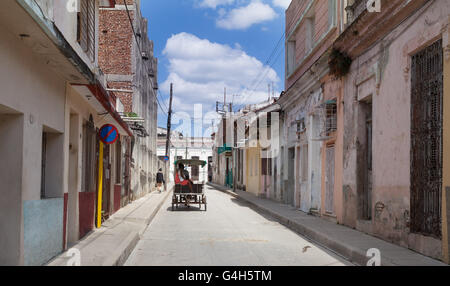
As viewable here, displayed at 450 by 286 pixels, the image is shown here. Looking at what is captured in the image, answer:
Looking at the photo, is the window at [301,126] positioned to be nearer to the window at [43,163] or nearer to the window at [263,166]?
the window at [263,166]

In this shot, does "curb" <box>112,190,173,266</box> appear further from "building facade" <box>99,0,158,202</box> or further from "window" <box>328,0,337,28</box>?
"building facade" <box>99,0,158,202</box>

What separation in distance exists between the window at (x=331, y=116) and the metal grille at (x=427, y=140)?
16.7 ft

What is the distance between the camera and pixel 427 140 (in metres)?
8.47

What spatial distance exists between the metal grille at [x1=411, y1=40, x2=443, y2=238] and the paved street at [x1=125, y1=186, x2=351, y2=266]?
65.1 inches

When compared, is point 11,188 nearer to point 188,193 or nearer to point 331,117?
point 331,117

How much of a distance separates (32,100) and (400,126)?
6.59 metres

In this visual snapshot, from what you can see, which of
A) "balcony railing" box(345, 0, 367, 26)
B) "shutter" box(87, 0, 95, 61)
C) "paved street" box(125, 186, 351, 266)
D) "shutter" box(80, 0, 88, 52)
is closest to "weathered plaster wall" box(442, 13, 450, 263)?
"paved street" box(125, 186, 351, 266)

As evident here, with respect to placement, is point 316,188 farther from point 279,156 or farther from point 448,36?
point 448,36

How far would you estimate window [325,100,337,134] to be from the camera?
14102mm

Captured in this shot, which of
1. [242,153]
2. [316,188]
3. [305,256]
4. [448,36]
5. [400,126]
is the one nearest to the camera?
[448,36]

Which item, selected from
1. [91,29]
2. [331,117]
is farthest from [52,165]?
[331,117]

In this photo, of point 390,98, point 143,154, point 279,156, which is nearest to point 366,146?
point 390,98

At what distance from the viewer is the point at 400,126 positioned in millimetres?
9461

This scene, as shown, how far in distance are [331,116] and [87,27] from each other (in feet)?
24.0
